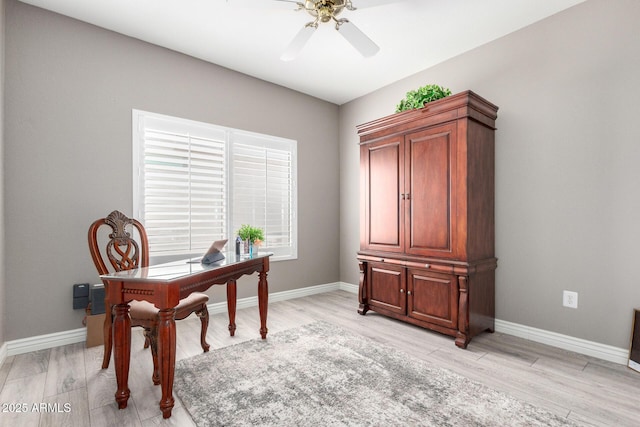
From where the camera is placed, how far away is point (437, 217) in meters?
2.86

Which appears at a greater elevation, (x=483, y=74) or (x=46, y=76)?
(x=483, y=74)

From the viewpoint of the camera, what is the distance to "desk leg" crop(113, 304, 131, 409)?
180 cm

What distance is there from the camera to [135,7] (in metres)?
2.62

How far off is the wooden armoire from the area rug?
2.22 ft

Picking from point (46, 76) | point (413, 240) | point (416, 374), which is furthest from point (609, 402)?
point (46, 76)

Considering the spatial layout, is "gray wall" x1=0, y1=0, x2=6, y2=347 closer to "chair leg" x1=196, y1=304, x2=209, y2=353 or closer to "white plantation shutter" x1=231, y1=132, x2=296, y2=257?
"chair leg" x1=196, y1=304, x2=209, y2=353

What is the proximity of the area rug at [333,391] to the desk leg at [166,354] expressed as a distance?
145 mm

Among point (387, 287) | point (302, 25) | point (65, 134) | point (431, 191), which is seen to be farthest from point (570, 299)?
point (65, 134)

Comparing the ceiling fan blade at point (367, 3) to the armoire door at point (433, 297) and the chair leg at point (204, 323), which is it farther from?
the chair leg at point (204, 323)

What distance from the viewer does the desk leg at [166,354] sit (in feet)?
5.61

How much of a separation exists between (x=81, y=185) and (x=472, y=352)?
12.2ft

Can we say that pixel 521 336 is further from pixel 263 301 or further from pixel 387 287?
pixel 263 301

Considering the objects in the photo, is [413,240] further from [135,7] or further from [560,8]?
[135,7]

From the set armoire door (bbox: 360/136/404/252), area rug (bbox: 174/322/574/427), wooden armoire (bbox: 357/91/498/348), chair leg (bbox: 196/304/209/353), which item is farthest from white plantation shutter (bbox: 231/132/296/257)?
area rug (bbox: 174/322/574/427)
